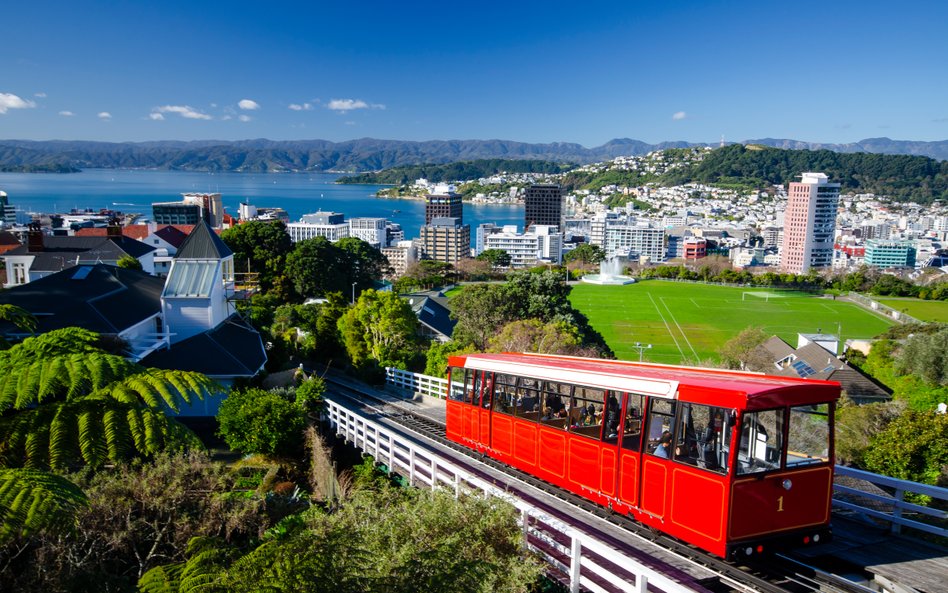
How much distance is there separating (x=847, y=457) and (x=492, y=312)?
19.4m

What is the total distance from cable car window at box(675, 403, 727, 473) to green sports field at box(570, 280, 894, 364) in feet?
135

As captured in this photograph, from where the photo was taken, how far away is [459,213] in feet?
652

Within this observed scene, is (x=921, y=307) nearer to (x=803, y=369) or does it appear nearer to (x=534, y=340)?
(x=803, y=369)

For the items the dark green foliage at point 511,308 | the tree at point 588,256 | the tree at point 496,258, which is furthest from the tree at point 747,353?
the tree at point 588,256

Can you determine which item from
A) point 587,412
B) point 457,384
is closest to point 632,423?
point 587,412

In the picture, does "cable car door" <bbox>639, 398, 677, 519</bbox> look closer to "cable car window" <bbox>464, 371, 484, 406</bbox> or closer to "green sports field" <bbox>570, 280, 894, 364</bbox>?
"cable car window" <bbox>464, 371, 484, 406</bbox>

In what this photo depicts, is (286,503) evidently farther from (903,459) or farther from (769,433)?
(903,459)

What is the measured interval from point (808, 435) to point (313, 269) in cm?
4305

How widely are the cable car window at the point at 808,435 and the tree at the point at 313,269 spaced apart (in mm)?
42083

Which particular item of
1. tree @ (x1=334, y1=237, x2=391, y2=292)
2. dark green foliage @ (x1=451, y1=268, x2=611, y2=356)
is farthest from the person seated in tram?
tree @ (x1=334, y1=237, x2=391, y2=292)

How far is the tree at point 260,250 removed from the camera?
4847 cm

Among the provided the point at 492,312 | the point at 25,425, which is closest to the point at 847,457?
the point at 25,425

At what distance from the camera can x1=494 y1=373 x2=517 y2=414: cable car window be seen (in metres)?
11.3

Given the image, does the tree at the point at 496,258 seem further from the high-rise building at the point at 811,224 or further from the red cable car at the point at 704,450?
the red cable car at the point at 704,450
